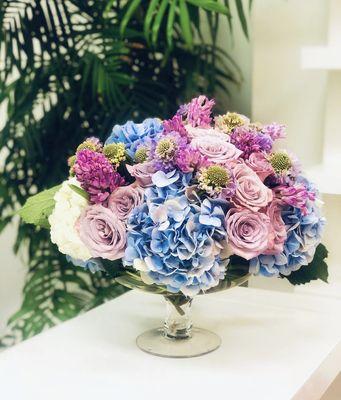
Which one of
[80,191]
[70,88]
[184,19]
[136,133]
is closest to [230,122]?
[136,133]

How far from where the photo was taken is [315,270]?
1.12m

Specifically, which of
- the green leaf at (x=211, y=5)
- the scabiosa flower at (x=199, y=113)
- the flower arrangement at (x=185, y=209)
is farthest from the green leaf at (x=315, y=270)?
the green leaf at (x=211, y=5)

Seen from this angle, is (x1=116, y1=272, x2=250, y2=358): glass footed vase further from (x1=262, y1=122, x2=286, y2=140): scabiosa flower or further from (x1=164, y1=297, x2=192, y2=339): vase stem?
(x1=262, y1=122, x2=286, y2=140): scabiosa flower

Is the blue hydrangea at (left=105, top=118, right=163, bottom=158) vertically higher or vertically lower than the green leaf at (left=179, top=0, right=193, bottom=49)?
lower

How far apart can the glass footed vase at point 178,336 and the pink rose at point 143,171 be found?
0.17m

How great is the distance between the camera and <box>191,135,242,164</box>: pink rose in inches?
38.8

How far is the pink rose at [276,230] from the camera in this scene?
0.99 metres

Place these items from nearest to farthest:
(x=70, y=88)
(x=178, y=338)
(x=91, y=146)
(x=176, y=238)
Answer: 1. (x=176, y=238)
2. (x=91, y=146)
3. (x=178, y=338)
4. (x=70, y=88)

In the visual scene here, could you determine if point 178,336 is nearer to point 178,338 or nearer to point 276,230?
point 178,338

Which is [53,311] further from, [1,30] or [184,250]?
[184,250]

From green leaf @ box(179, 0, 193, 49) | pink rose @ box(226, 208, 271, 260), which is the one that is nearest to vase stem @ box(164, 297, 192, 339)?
pink rose @ box(226, 208, 271, 260)

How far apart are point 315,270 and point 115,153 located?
39cm

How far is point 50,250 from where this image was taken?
1.95 m

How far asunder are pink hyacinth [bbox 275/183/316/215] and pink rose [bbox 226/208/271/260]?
0.17 feet
